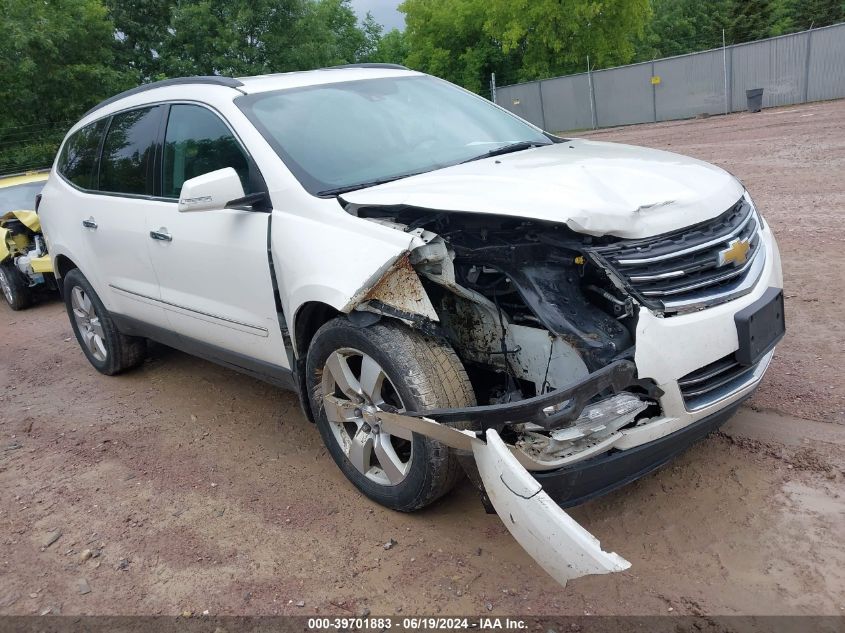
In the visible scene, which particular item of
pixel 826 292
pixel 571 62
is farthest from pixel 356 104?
pixel 571 62

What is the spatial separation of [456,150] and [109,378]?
346 cm

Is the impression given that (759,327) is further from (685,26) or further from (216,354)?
(685,26)

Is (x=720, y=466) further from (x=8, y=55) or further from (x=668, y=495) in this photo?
(x=8, y=55)

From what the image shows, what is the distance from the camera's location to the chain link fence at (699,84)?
21969 millimetres

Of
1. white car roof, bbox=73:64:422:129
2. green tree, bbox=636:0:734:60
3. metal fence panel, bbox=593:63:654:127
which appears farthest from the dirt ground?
green tree, bbox=636:0:734:60

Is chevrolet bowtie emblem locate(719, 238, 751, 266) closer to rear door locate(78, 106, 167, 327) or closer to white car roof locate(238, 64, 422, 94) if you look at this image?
white car roof locate(238, 64, 422, 94)

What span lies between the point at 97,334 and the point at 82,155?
1.33 meters

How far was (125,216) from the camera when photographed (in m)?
4.38

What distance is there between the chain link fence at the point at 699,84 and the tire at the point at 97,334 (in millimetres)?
23218

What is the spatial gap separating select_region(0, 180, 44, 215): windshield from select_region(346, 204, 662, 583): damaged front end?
7442 millimetres

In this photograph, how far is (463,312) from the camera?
10.2 ft

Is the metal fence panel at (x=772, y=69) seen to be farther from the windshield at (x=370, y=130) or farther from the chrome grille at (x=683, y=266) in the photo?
the chrome grille at (x=683, y=266)

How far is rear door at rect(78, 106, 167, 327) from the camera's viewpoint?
14.0ft

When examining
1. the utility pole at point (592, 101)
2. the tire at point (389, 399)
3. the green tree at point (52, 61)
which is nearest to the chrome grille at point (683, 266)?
the tire at point (389, 399)
